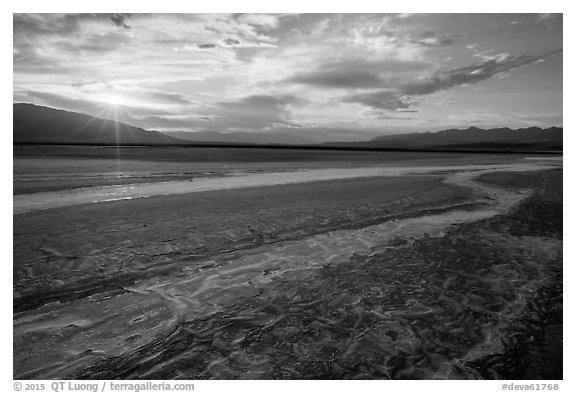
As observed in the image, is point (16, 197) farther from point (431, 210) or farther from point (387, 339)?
point (431, 210)

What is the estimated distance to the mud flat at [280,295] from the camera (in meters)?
4.02

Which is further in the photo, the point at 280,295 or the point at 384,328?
the point at 280,295

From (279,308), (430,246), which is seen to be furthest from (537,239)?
(279,308)

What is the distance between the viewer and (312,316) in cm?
490

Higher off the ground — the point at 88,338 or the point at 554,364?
the point at 88,338

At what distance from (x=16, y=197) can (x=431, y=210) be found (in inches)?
585

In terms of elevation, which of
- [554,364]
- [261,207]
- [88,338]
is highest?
[261,207]

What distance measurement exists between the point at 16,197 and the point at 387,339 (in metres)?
13.8

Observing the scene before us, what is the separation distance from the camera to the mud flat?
158 inches

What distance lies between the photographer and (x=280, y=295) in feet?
18.1

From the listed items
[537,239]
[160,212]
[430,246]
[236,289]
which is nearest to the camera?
[236,289]

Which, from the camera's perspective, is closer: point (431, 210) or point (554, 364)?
point (554, 364)

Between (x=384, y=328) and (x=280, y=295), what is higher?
(x=280, y=295)
